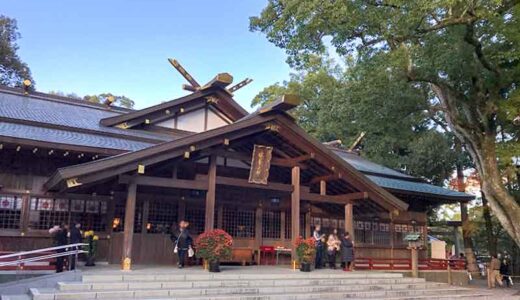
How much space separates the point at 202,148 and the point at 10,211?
5777 millimetres

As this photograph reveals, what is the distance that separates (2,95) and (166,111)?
20.6ft

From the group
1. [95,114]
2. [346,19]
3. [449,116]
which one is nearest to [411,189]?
[449,116]

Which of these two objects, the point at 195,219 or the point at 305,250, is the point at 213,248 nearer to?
the point at 305,250

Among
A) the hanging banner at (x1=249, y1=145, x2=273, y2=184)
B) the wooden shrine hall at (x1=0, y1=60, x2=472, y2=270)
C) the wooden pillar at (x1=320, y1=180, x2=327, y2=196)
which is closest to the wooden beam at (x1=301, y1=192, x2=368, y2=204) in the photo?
the wooden shrine hall at (x1=0, y1=60, x2=472, y2=270)

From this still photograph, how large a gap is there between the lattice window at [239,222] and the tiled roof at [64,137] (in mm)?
3828

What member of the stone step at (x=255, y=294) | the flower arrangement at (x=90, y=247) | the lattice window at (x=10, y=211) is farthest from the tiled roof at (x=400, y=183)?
the lattice window at (x=10, y=211)

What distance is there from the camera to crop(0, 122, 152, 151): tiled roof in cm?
1262

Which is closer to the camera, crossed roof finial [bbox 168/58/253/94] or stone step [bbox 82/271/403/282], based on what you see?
stone step [bbox 82/271/403/282]

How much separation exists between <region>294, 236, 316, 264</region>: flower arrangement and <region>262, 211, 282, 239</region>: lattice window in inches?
119

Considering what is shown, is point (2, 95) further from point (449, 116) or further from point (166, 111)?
point (449, 116)

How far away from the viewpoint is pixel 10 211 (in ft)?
42.4

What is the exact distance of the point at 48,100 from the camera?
1853 cm

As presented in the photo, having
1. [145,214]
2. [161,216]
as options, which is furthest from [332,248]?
[145,214]

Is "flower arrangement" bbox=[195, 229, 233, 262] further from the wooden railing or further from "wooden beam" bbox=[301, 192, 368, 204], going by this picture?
the wooden railing
